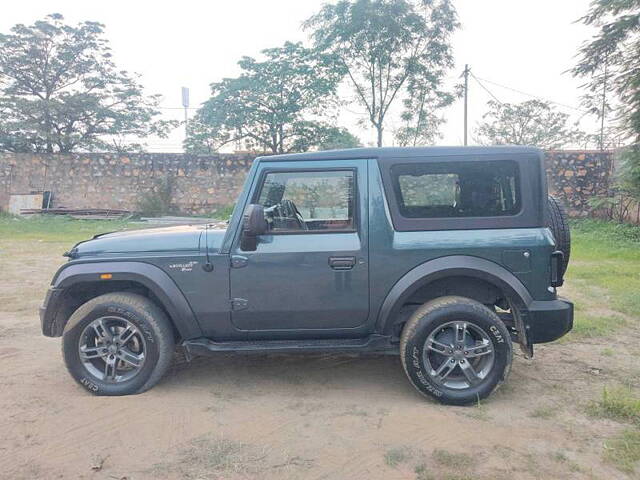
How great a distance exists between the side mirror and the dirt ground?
1.17 m

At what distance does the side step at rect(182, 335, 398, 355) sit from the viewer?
366cm

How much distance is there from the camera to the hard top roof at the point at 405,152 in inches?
142

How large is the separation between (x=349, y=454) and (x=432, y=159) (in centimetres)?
212

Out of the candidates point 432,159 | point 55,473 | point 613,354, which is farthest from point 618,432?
point 55,473

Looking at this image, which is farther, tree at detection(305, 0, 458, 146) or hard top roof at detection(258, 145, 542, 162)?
tree at detection(305, 0, 458, 146)

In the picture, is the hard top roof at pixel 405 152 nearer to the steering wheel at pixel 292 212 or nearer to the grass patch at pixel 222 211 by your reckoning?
the steering wheel at pixel 292 212

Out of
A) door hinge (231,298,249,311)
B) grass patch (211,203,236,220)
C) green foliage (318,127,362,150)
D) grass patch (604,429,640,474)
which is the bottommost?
grass patch (604,429,640,474)

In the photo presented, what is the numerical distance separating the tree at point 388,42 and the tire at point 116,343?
53.9 ft

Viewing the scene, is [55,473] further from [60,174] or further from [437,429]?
[60,174]

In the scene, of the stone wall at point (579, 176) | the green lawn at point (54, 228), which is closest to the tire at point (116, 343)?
the green lawn at point (54, 228)

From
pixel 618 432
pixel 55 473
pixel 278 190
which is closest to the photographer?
pixel 55 473

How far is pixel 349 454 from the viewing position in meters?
2.89

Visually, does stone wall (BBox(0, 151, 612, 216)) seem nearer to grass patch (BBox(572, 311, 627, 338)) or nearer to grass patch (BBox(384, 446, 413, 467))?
grass patch (BBox(572, 311, 627, 338))

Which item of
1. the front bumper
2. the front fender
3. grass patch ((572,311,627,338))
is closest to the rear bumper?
grass patch ((572,311,627,338))
